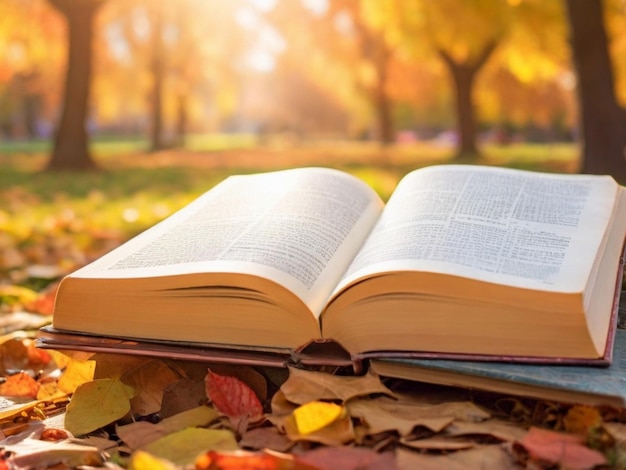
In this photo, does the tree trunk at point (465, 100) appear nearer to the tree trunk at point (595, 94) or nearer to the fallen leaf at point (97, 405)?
the tree trunk at point (595, 94)

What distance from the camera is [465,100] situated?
15656mm

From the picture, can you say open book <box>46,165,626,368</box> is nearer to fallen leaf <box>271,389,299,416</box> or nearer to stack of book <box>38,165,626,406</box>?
stack of book <box>38,165,626,406</box>

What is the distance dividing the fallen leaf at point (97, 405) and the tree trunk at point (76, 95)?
32.9 feet

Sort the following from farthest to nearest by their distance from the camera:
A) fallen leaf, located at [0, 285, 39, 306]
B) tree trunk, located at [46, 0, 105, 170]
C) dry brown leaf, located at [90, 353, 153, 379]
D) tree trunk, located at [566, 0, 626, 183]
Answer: tree trunk, located at [46, 0, 105, 170], tree trunk, located at [566, 0, 626, 183], fallen leaf, located at [0, 285, 39, 306], dry brown leaf, located at [90, 353, 153, 379]

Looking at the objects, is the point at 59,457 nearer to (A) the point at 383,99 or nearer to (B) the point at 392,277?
(B) the point at 392,277

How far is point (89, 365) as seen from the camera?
1454 millimetres

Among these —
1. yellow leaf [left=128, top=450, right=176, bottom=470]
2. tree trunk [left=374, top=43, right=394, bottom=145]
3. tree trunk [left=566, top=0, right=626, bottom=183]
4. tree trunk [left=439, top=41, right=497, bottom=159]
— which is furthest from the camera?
tree trunk [left=374, top=43, right=394, bottom=145]

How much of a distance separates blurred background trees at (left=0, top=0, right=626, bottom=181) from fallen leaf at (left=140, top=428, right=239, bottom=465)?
271 inches

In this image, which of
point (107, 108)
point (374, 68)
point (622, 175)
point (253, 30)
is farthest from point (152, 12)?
point (622, 175)

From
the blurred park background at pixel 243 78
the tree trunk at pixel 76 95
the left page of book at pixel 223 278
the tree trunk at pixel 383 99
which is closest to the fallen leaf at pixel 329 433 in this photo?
the left page of book at pixel 223 278

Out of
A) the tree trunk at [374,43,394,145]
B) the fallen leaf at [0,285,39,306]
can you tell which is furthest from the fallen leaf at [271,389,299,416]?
the tree trunk at [374,43,394,145]

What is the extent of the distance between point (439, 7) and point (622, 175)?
6.10 meters

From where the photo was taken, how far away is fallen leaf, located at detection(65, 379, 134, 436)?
1.24 meters

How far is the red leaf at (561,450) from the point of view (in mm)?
Result: 957
